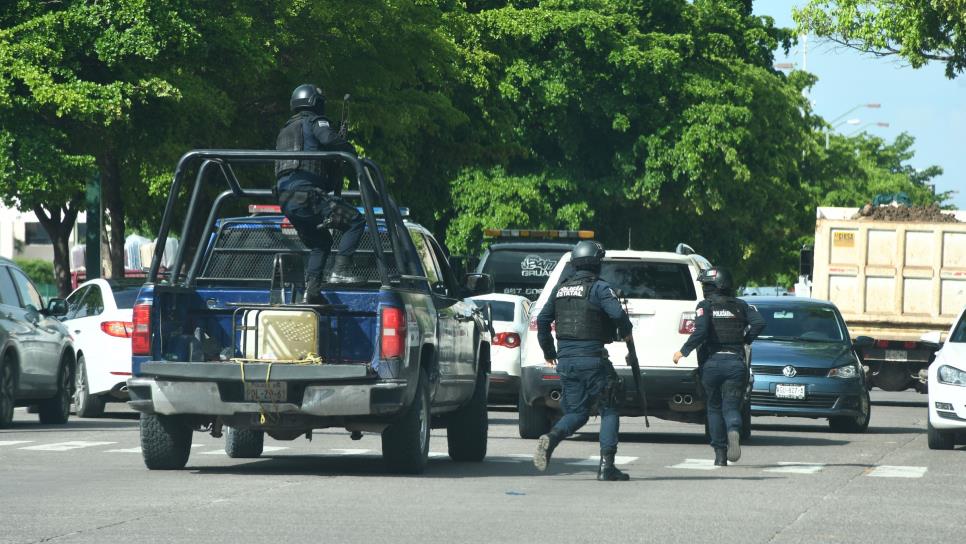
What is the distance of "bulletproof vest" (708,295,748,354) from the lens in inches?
591

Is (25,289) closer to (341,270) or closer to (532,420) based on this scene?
(532,420)

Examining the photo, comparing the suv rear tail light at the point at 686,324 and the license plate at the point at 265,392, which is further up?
the suv rear tail light at the point at 686,324

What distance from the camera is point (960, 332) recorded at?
18.7 m

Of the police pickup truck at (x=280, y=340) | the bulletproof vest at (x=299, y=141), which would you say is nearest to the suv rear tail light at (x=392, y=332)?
the police pickup truck at (x=280, y=340)

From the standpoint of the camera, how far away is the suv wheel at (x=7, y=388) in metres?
18.9

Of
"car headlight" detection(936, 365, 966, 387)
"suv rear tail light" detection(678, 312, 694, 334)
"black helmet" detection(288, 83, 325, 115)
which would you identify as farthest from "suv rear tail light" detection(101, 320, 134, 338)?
"car headlight" detection(936, 365, 966, 387)

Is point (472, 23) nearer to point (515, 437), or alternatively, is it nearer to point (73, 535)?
point (515, 437)

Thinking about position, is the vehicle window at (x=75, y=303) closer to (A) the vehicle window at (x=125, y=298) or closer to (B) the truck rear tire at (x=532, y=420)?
(A) the vehicle window at (x=125, y=298)

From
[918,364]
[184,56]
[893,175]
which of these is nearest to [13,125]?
[184,56]

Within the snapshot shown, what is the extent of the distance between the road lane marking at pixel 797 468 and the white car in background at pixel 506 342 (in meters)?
7.94

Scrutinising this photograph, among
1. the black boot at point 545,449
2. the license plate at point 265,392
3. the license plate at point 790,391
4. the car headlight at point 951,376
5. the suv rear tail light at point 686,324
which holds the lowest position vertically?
the license plate at point 790,391

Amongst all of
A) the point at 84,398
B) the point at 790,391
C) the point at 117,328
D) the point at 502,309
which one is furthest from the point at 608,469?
the point at 502,309

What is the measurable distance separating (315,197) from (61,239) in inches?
991

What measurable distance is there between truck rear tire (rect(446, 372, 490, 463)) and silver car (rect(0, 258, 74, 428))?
232 inches
